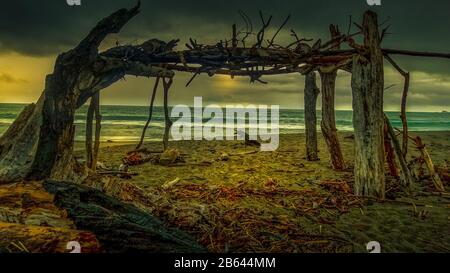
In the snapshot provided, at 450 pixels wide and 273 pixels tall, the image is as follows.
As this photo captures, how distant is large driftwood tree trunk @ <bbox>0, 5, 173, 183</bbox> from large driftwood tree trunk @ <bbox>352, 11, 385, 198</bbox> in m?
4.30

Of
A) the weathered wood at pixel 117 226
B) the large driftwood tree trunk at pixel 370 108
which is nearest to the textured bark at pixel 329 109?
the large driftwood tree trunk at pixel 370 108

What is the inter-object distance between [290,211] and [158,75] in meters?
4.28

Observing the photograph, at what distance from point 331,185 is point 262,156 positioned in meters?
5.11

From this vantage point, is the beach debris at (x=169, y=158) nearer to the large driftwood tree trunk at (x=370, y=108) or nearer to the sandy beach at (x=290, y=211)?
the sandy beach at (x=290, y=211)

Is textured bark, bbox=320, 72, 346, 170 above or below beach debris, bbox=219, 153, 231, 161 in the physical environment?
above

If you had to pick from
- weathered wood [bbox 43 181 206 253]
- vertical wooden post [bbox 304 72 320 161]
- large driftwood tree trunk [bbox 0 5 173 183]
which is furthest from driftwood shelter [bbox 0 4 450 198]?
vertical wooden post [bbox 304 72 320 161]

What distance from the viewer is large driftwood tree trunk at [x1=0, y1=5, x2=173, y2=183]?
4906 mm

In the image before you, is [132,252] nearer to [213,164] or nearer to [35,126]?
[35,126]

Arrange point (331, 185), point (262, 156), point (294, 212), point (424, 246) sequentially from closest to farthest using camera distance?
point (424, 246), point (294, 212), point (331, 185), point (262, 156)

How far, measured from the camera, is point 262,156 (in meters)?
Result: 12.6

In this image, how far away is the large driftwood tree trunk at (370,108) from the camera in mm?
6262

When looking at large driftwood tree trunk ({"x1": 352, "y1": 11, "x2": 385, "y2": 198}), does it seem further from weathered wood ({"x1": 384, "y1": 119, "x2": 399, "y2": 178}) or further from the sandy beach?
weathered wood ({"x1": 384, "y1": 119, "x2": 399, "y2": 178})

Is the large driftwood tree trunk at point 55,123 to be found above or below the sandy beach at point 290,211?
above
